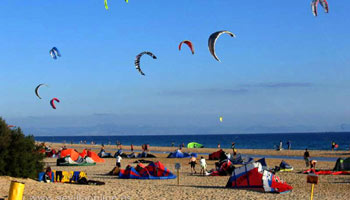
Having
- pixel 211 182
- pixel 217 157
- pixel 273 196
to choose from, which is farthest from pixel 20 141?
pixel 217 157

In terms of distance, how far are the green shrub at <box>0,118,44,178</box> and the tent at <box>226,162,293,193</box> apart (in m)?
8.37

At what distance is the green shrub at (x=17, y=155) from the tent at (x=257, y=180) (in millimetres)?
8366

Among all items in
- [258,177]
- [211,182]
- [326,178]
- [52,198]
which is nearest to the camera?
[52,198]

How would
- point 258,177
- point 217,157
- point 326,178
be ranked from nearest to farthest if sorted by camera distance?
point 258,177, point 326,178, point 217,157

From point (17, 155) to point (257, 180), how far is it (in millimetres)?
9825

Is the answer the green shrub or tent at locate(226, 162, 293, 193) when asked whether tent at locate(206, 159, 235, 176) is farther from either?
the green shrub

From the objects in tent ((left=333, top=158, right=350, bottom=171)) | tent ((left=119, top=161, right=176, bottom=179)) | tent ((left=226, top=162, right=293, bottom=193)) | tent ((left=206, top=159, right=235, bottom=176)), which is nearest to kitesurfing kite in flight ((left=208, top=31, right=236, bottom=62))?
tent ((left=226, top=162, right=293, bottom=193))

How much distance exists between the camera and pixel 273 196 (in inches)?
634

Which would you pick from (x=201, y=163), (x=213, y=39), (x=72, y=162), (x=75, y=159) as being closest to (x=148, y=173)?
(x=201, y=163)

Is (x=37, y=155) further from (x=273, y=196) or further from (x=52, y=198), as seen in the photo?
(x=273, y=196)

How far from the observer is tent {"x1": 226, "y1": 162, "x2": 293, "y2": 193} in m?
17.0

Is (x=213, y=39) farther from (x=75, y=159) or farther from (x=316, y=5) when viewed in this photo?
(x=75, y=159)

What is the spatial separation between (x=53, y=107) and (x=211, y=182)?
49.6 feet

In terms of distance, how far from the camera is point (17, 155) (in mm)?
18328
